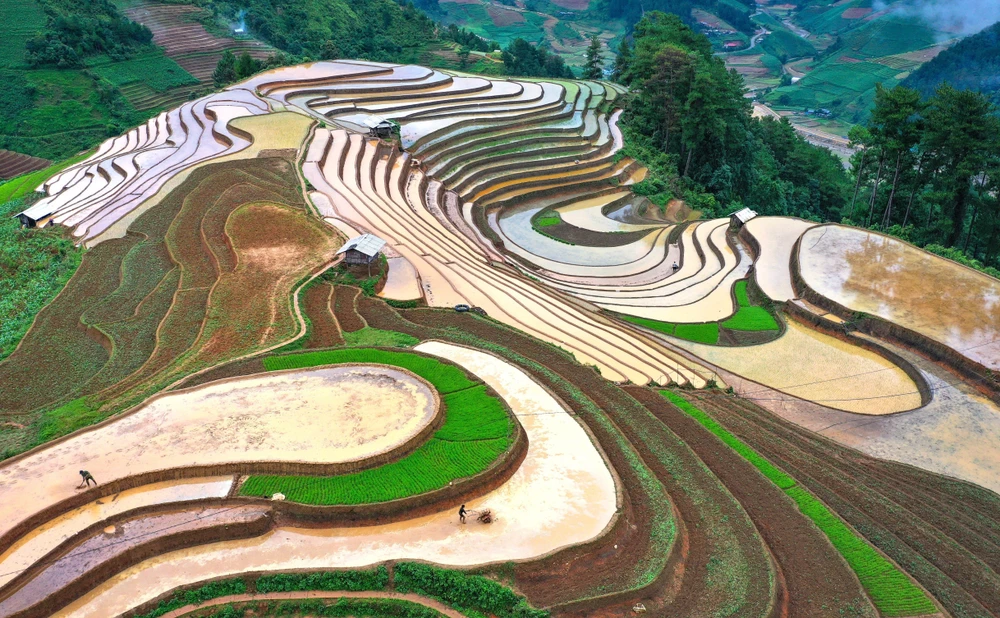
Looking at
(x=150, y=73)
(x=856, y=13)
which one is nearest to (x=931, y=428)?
(x=150, y=73)

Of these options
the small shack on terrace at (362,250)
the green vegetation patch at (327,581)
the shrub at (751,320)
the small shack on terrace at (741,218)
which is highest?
the small shack on terrace at (741,218)

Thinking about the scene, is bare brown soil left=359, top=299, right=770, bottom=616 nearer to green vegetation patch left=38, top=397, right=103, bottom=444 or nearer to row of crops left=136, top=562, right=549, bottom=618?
row of crops left=136, top=562, right=549, bottom=618

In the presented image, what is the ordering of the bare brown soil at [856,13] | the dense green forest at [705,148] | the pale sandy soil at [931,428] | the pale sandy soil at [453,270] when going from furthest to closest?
the bare brown soil at [856,13] → the dense green forest at [705,148] → the pale sandy soil at [453,270] → the pale sandy soil at [931,428]

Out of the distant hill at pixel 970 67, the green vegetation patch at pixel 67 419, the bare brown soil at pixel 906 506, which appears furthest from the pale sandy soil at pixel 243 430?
the distant hill at pixel 970 67

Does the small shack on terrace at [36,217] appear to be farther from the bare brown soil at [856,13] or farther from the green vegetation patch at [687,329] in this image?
the bare brown soil at [856,13]

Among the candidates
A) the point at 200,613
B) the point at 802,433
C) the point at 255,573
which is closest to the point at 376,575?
the point at 255,573

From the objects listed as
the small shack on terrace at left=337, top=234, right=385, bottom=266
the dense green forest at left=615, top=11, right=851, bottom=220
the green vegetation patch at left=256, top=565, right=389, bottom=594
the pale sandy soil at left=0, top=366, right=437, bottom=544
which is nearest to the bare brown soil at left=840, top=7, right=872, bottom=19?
the dense green forest at left=615, top=11, right=851, bottom=220

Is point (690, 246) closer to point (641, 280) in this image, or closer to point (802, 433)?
point (641, 280)

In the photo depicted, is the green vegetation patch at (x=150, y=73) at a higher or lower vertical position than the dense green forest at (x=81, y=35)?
lower
